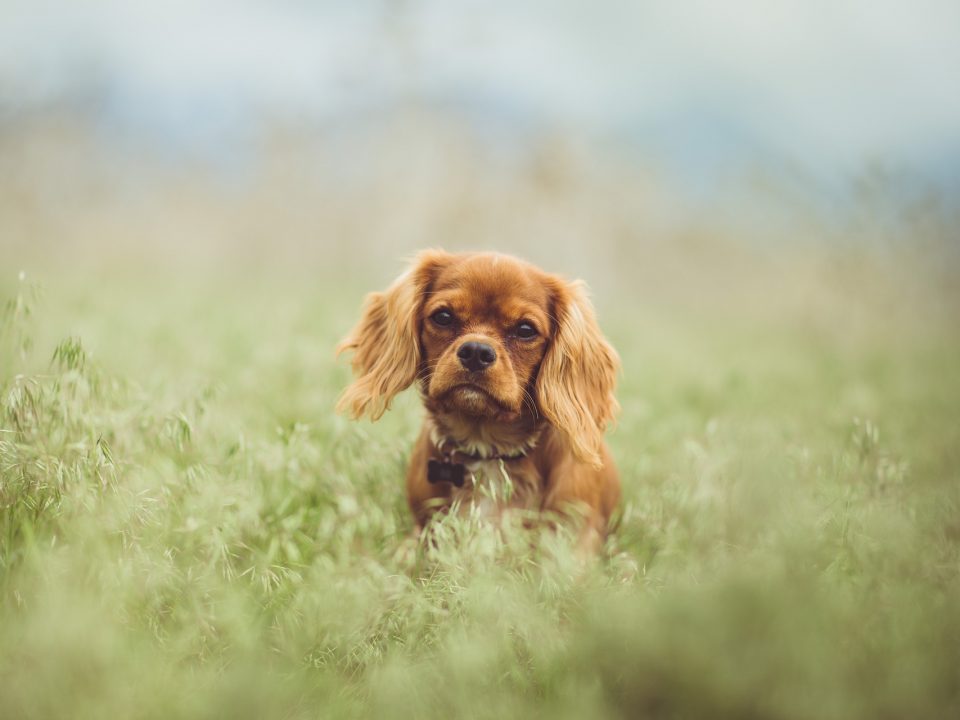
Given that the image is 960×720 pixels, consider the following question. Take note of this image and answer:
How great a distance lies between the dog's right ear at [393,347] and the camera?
293 cm

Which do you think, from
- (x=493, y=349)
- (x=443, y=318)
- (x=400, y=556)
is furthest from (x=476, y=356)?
(x=400, y=556)

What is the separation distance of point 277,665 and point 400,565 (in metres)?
0.66

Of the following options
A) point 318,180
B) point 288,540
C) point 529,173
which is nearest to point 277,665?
point 288,540

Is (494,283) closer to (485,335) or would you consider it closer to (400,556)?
(485,335)

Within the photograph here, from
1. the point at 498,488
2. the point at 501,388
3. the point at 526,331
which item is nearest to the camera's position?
the point at 501,388

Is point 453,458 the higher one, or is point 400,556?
point 453,458

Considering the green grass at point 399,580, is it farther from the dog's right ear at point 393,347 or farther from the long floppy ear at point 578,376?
the long floppy ear at point 578,376

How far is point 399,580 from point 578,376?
1.12 m

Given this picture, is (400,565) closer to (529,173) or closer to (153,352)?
(153,352)

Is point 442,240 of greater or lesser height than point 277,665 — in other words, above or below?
above

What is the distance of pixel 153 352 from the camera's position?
501cm

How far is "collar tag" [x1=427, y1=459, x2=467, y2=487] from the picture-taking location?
9.18 ft

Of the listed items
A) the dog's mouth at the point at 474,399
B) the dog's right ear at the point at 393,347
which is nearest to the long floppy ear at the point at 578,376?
the dog's mouth at the point at 474,399

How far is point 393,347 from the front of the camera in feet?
9.79
